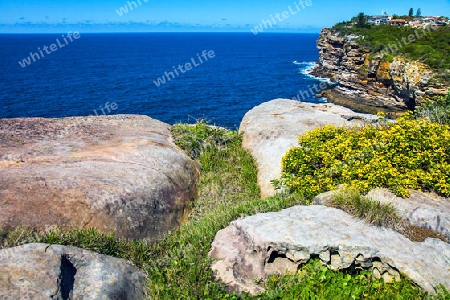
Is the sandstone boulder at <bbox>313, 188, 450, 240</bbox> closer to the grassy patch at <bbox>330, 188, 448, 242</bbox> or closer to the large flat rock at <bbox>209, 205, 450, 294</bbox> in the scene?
the grassy patch at <bbox>330, 188, 448, 242</bbox>

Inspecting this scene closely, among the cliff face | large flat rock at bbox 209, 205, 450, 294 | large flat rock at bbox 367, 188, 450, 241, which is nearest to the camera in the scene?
large flat rock at bbox 209, 205, 450, 294

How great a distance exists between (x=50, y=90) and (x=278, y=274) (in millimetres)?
65296

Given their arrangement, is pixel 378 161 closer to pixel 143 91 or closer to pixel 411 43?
pixel 143 91

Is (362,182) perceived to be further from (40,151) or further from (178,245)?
(40,151)

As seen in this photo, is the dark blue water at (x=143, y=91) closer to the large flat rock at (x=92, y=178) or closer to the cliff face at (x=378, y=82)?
the cliff face at (x=378, y=82)

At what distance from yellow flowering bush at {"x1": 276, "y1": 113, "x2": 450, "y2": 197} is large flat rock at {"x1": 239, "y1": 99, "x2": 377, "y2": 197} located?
1377mm

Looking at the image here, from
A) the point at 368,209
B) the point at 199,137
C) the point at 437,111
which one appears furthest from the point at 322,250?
the point at 437,111

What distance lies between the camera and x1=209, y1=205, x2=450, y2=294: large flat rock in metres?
7.15

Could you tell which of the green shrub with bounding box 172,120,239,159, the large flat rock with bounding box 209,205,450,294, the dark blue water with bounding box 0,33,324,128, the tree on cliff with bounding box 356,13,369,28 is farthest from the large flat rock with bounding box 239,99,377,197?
the tree on cliff with bounding box 356,13,369,28

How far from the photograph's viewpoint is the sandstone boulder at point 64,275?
19.7ft

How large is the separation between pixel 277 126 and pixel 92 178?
790cm

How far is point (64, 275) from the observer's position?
6570 millimetres

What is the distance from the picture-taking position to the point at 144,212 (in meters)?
9.54

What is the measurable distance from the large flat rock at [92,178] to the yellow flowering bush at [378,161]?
3.74 metres
